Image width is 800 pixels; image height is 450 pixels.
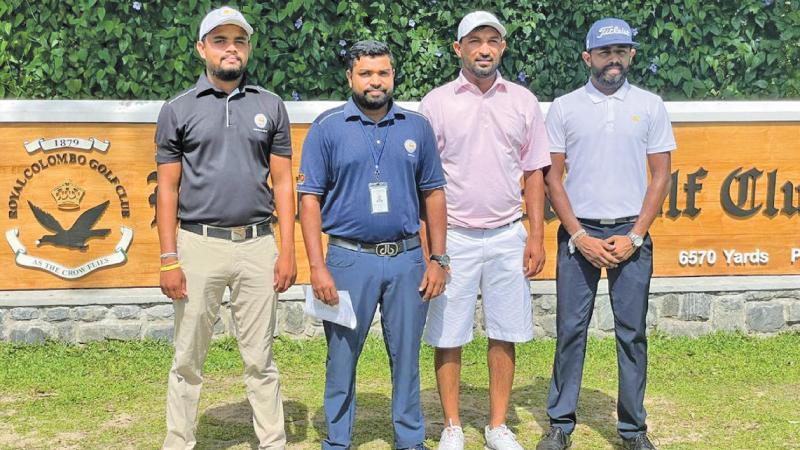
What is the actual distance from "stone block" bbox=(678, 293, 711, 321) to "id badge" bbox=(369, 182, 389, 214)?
358 centimetres

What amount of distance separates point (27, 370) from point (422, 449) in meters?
3.09

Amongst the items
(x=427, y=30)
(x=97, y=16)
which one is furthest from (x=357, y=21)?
(x=97, y=16)

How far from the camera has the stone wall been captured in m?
6.71

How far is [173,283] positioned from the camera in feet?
14.5

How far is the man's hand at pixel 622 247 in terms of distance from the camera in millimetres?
4781

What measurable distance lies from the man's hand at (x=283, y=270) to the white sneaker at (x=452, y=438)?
116 centimetres

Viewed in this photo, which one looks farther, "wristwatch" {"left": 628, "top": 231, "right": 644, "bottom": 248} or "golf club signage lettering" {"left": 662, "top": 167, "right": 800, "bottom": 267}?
"golf club signage lettering" {"left": 662, "top": 167, "right": 800, "bottom": 267}

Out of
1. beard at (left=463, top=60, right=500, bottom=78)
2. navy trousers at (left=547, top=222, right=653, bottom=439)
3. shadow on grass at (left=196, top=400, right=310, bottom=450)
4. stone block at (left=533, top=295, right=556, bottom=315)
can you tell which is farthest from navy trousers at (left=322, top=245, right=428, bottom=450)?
stone block at (left=533, top=295, right=556, bottom=315)

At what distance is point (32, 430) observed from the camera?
5.32m

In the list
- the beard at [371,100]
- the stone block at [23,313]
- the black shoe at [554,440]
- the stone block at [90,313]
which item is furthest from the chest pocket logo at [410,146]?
the stone block at [23,313]

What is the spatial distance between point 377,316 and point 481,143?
2499 millimetres

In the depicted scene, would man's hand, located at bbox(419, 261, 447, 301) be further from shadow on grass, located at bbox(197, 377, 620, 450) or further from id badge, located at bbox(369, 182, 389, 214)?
shadow on grass, located at bbox(197, 377, 620, 450)

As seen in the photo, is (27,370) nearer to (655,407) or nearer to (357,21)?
(357,21)

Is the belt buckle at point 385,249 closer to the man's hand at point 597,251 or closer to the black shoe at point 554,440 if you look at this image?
the man's hand at point 597,251
